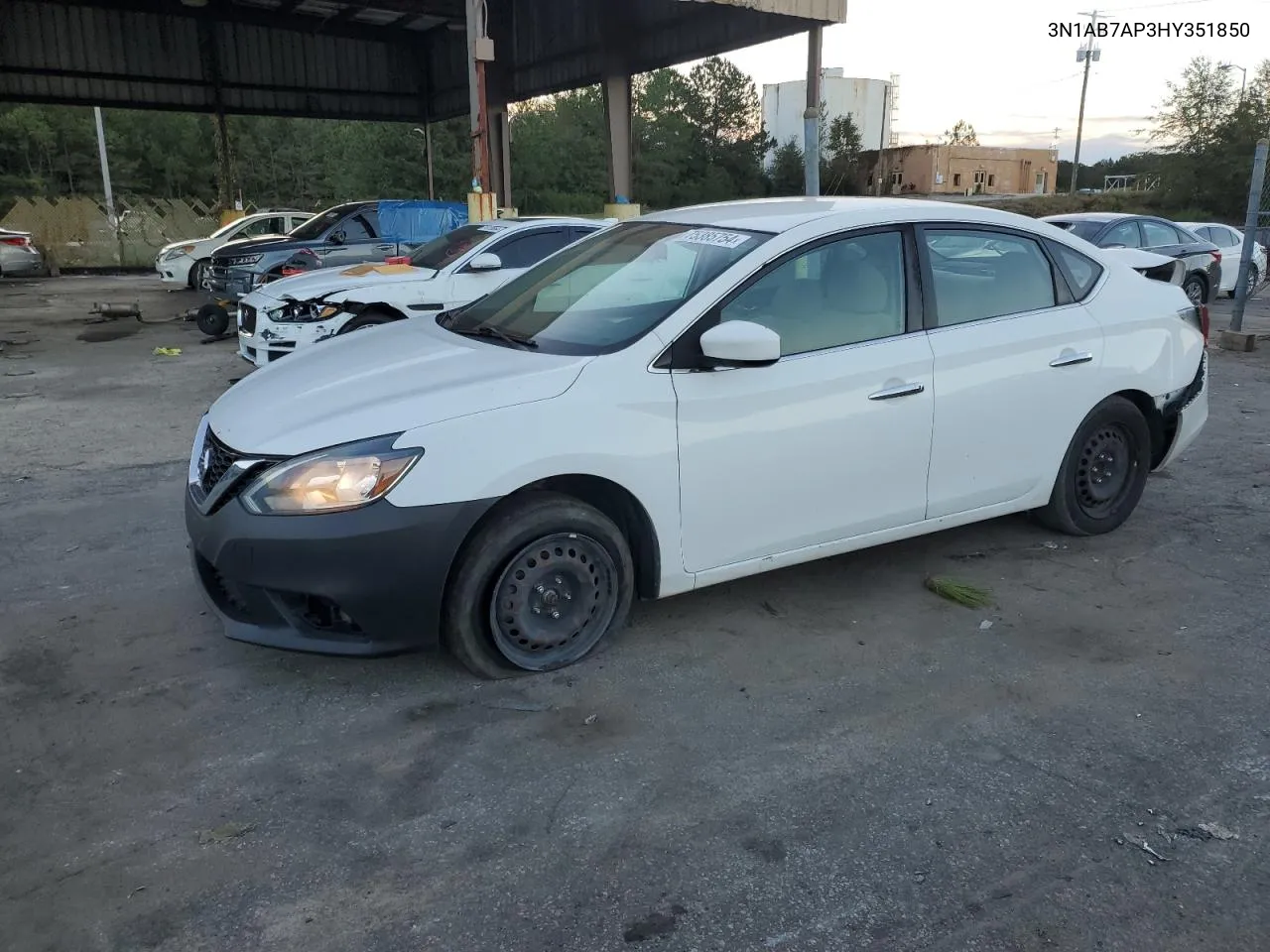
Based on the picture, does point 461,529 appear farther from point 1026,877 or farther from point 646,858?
point 1026,877

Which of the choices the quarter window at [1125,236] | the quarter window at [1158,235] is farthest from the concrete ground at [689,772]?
the quarter window at [1158,235]

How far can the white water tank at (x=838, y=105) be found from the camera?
63.3m

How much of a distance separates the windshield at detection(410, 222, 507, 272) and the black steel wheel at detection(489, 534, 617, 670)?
620 centimetres

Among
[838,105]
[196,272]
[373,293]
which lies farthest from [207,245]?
[838,105]

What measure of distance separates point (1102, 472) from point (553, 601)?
309cm

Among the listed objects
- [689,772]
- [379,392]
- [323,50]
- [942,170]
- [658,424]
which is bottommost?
[689,772]

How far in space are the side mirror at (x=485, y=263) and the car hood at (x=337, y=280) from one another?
378 millimetres

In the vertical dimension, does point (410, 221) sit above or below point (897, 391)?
above

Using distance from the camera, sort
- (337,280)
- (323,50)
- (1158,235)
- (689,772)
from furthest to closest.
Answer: (323,50) → (1158,235) → (337,280) → (689,772)

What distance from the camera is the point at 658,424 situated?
11.8ft

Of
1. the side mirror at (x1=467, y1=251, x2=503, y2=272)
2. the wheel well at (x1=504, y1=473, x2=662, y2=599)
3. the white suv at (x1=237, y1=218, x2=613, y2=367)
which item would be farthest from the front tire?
the wheel well at (x1=504, y1=473, x2=662, y2=599)

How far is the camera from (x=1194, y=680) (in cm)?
369

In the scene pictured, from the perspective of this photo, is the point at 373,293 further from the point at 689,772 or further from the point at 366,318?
the point at 689,772

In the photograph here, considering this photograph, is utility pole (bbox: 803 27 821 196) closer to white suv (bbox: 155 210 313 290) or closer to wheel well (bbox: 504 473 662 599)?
wheel well (bbox: 504 473 662 599)
